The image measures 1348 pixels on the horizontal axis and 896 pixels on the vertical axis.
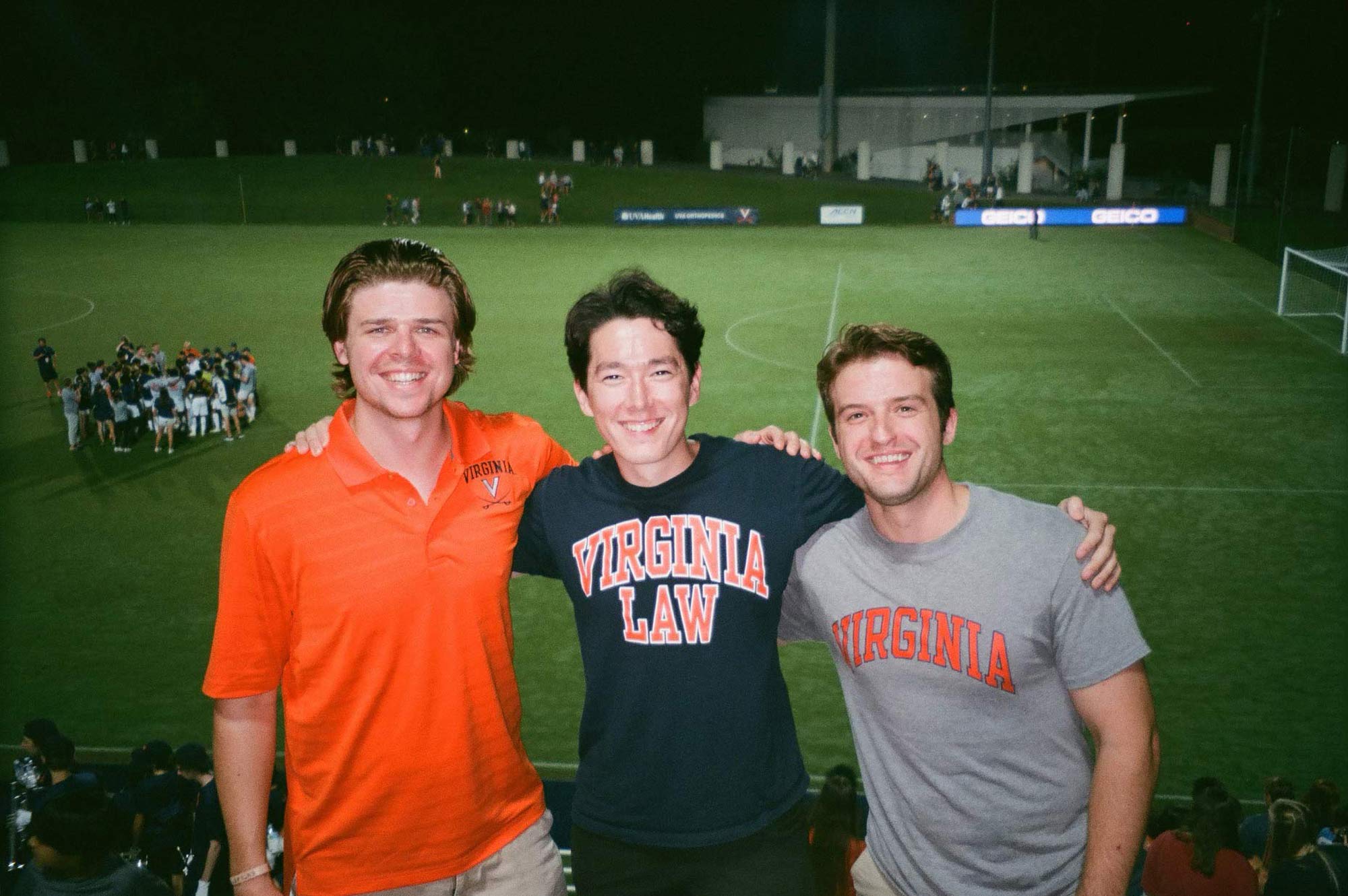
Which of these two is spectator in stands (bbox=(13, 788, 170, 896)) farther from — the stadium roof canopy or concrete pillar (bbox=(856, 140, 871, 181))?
the stadium roof canopy

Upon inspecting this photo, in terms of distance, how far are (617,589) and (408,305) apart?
4.36 ft

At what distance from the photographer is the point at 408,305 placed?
396 centimetres

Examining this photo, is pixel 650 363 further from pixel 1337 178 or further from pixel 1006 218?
pixel 1337 178

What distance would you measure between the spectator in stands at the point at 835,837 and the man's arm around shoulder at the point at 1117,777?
76.5 inches

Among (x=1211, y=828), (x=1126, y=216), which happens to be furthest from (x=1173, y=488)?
(x=1126, y=216)

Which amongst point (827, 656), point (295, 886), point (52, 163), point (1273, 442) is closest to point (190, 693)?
point (827, 656)

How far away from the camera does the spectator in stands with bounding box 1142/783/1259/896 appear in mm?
6086

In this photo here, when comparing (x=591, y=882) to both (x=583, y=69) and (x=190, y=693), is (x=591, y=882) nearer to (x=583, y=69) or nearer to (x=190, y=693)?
(x=190, y=693)

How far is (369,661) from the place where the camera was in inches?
145

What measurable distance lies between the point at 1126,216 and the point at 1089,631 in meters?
47.6

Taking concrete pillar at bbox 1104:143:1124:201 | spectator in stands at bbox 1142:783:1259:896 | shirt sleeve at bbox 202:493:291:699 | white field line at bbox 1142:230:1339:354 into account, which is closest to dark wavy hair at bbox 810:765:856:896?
spectator in stands at bbox 1142:783:1259:896

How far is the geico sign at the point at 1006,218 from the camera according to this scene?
4659 cm

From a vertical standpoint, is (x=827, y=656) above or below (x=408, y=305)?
below

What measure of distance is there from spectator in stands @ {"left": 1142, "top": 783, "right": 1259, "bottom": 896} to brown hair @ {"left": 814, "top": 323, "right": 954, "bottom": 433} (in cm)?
383
